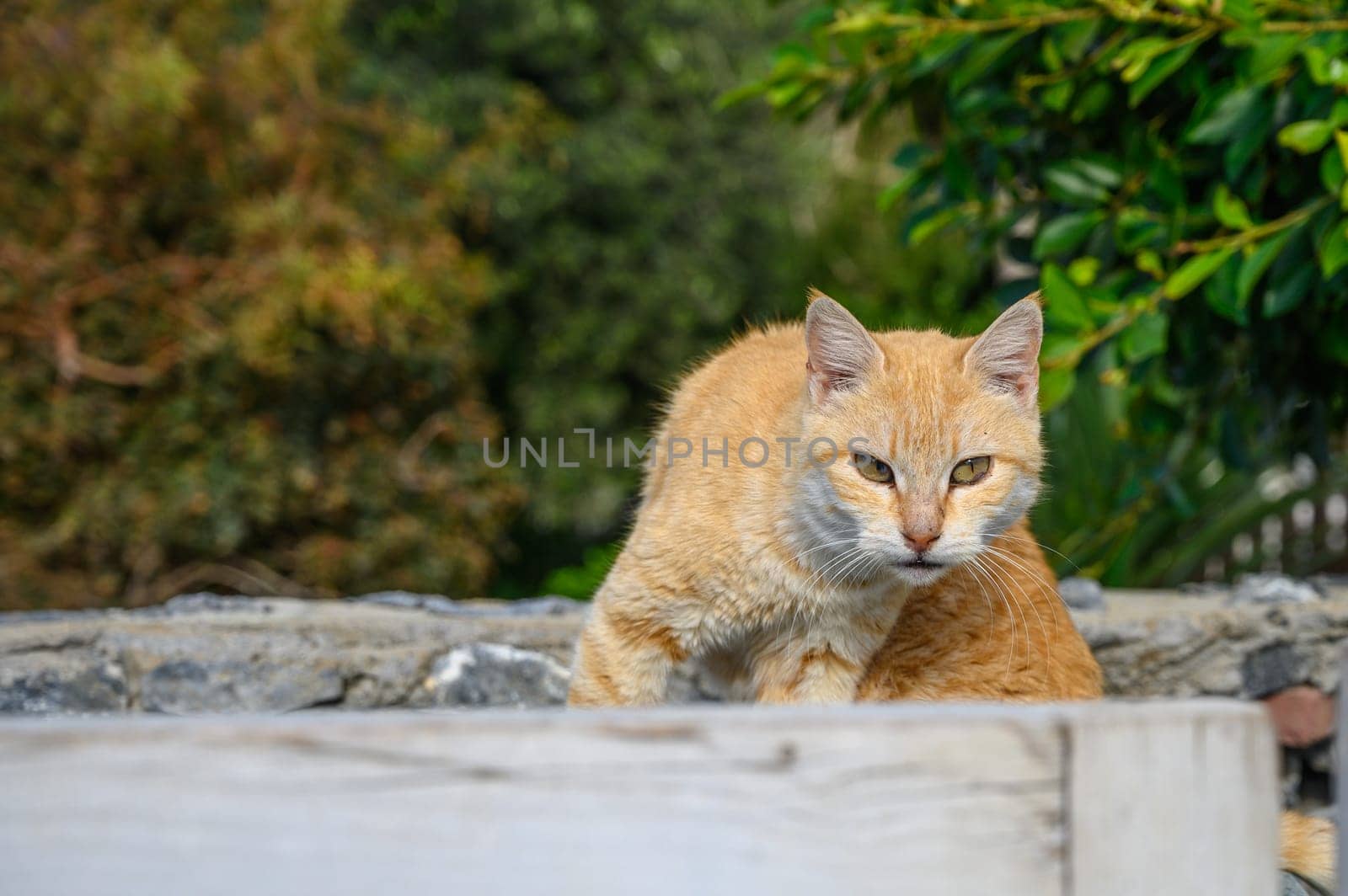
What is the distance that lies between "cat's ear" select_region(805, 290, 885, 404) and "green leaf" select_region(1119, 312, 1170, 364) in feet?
2.46

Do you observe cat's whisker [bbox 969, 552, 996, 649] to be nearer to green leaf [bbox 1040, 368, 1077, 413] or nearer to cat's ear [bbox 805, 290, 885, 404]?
cat's ear [bbox 805, 290, 885, 404]

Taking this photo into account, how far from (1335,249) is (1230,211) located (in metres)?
0.28

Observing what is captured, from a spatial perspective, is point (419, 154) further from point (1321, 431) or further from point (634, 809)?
point (634, 809)

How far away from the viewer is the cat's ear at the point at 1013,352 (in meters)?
2.39

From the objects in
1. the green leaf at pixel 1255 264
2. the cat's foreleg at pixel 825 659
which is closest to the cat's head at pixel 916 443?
the cat's foreleg at pixel 825 659

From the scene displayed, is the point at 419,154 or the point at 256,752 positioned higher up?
the point at 419,154

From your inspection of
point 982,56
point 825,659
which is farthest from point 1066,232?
point 825,659

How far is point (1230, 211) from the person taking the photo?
9.38 feet

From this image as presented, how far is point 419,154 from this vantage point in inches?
300

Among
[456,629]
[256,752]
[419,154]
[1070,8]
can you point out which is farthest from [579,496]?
[256,752]

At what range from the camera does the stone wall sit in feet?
9.15

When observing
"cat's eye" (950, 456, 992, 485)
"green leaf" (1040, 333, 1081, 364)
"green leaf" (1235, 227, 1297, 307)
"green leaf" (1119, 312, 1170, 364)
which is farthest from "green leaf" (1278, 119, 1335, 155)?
"cat's eye" (950, 456, 992, 485)

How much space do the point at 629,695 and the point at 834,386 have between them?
73 centimetres

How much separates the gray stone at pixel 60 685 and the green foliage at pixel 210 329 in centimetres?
351
